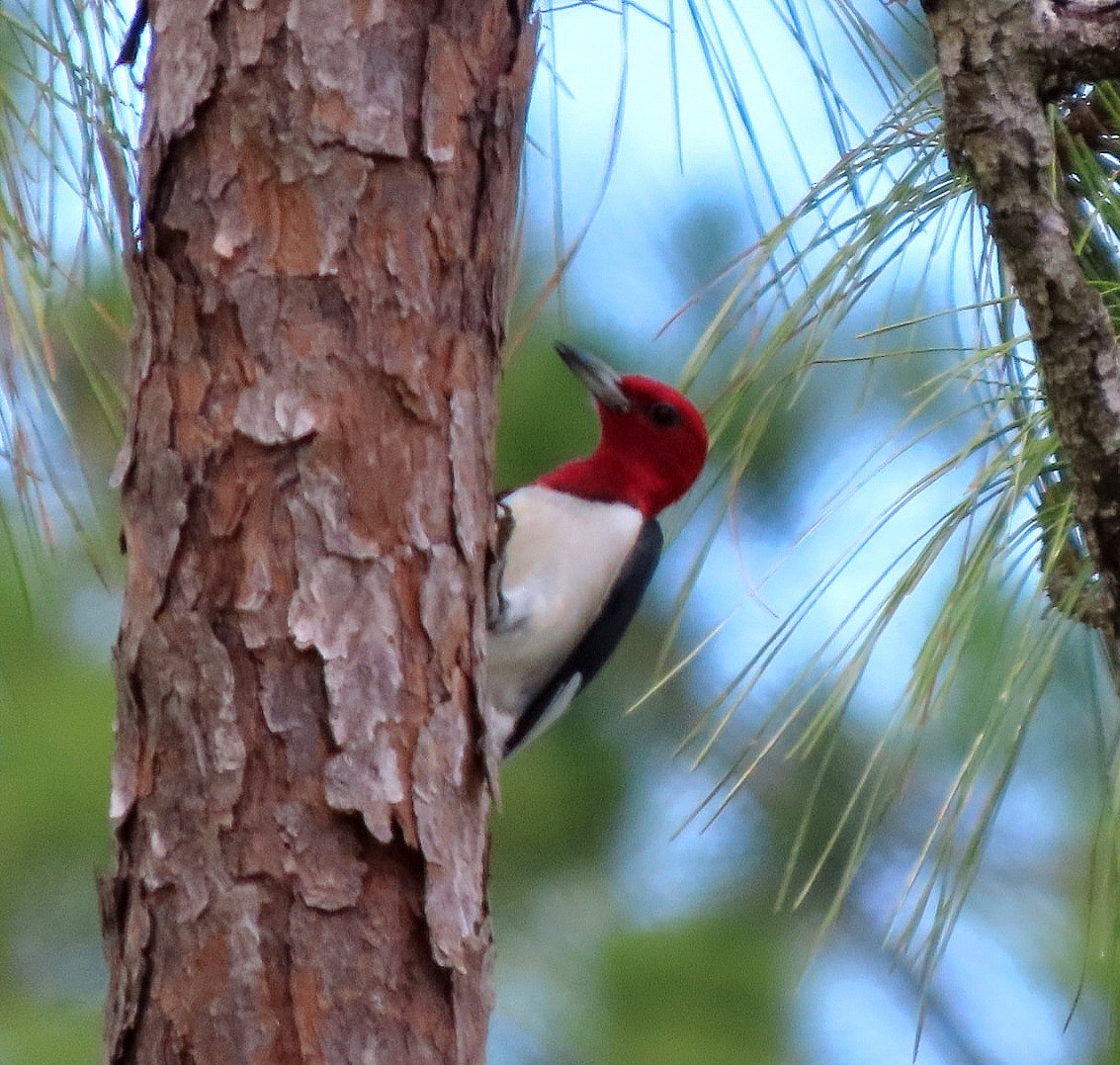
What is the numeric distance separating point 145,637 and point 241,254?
28cm

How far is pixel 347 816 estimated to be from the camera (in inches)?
41.0

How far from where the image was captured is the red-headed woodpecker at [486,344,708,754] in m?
1.96

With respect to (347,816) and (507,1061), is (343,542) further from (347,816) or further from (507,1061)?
(507,1061)

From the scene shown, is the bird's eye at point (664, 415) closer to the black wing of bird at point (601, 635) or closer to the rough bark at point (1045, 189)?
the black wing of bird at point (601, 635)

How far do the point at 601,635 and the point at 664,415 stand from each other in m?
0.31

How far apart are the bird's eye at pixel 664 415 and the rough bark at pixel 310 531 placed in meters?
0.87

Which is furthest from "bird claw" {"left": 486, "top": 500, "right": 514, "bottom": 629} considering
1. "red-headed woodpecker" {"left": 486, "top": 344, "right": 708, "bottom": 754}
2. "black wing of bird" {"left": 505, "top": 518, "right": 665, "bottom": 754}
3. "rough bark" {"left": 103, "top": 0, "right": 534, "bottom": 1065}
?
"rough bark" {"left": 103, "top": 0, "right": 534, "bottom": 1065}

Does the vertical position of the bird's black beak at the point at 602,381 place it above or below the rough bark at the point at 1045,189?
below

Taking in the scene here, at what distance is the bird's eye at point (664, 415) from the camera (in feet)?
6.71

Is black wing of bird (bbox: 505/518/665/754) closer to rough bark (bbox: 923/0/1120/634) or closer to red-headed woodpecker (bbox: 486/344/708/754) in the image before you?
red-headed woodpecker (bbox: 486/344/708/754)

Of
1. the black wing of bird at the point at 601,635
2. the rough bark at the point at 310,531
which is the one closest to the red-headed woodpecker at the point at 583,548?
the black wing of bird at the point at 601,635

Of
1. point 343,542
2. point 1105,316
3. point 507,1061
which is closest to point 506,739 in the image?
point 507,1061

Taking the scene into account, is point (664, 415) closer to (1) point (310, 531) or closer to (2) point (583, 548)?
(2) point (583, 548)

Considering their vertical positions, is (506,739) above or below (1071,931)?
above
